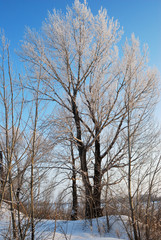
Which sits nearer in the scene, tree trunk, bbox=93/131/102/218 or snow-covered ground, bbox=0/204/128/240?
snow-covered ground, bbox=0/204/128/240

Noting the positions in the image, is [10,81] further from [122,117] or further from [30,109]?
[122,117]

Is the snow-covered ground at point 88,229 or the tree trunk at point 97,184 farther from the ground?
the tree trunk at point 97,184

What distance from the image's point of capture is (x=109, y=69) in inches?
286

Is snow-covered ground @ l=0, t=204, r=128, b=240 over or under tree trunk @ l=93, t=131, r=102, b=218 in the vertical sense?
under

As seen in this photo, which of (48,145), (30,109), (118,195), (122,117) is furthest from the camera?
(122,117)

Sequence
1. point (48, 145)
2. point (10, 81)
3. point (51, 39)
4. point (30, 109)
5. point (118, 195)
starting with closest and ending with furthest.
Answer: point (10, 81), point (30, 109), point (118, 195), point (48, 145), point (51, 39)

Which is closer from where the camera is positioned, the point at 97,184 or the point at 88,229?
the point at 88,229

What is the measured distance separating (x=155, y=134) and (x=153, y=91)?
1.89 m

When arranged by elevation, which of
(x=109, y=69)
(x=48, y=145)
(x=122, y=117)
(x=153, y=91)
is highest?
(x=109, y=69)

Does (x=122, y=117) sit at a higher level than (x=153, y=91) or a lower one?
lower

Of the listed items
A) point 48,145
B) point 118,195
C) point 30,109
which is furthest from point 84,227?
point 30,109

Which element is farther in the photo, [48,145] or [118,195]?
[48,145]

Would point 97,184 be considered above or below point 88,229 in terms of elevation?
above

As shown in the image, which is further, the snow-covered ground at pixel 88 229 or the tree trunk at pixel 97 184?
the tree trunk at pixel 97 184
